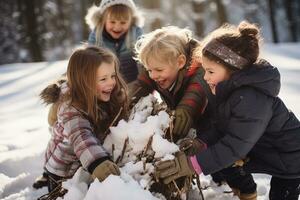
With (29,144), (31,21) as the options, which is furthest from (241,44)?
(31,21)

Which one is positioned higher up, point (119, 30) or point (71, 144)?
point (119, 30)

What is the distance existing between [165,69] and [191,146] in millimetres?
635

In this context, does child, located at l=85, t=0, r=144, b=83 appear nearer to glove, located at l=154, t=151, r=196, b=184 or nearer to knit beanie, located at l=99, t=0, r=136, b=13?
knit beanie, located at l=99, t=0, r=136, b=13

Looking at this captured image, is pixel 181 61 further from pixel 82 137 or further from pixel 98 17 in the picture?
pixel 98 17

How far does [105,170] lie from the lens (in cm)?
225

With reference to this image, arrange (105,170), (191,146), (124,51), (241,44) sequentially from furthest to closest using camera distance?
1. (124,51)
2. (191,146)
3. (241,44)
4. (105,170)

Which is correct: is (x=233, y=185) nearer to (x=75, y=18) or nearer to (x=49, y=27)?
(x=49, y=27)

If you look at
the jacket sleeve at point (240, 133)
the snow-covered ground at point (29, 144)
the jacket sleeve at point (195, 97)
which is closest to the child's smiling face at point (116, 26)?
the snow-covered ground at point (29, 144)

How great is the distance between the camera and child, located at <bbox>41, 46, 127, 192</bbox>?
8.30 ft

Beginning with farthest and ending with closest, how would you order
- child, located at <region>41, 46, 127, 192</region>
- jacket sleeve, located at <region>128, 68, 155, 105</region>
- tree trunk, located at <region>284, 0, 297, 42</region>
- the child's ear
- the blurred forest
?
tree trunk, located at <region>284, 0, 297, 42</region> → the blurred forest → jacket sleeve, located at <region>128, 68, 155, 105</region> → the child's ear → child, located at <region>41, 46, 127, 192</region>

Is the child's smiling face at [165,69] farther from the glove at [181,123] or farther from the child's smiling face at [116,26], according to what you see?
the child's smiling face at [116,26]

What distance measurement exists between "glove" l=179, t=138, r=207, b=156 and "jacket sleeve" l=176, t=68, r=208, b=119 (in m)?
0.25

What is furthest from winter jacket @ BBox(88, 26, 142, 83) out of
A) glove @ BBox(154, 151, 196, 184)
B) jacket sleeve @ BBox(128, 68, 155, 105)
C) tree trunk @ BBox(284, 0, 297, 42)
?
tree trunk @ BBox(284, 0, 297, 42)

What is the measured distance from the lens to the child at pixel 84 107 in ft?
8.30
